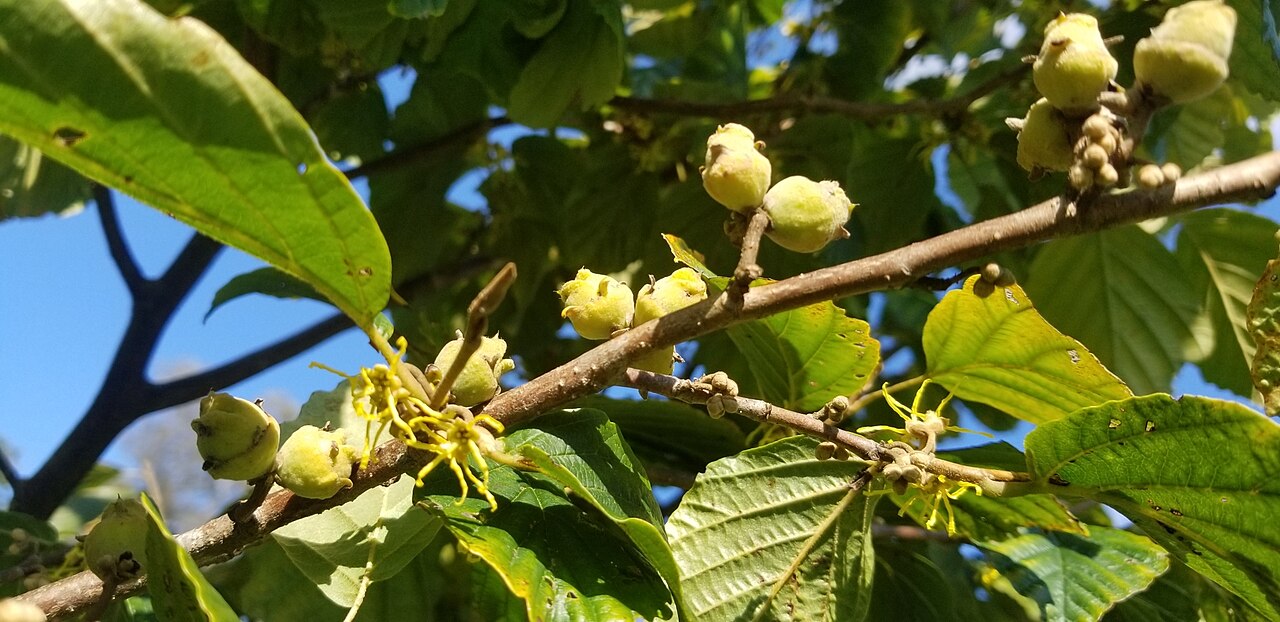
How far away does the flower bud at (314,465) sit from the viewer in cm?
94

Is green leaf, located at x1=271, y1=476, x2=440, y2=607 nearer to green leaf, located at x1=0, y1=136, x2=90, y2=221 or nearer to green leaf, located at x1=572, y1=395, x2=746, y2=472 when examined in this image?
green leaf, located at x1=572, y1=395, x2=746, y2=472

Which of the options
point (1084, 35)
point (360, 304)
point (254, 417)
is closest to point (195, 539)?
point (254, 417)

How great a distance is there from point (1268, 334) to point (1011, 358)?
30 cm

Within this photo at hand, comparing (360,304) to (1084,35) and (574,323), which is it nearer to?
(574,323)

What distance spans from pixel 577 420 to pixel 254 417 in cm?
36

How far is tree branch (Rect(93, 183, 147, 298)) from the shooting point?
258 cm

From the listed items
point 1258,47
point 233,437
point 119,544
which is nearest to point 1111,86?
point 1258,47

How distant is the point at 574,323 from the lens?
43.9 inches

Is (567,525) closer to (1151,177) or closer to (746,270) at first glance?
(746,270)

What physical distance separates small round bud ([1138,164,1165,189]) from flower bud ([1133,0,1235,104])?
0.10m

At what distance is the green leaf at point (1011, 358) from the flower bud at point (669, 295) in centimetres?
35

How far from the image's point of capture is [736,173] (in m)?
1.00

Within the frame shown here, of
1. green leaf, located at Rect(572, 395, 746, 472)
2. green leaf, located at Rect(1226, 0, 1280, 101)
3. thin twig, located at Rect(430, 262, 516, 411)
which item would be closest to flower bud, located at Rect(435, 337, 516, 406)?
thin twig, located at Rect(430, 262, 516, 411)

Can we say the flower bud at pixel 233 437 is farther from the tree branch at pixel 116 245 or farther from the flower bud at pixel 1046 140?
the tree branch at pixel 116 245
